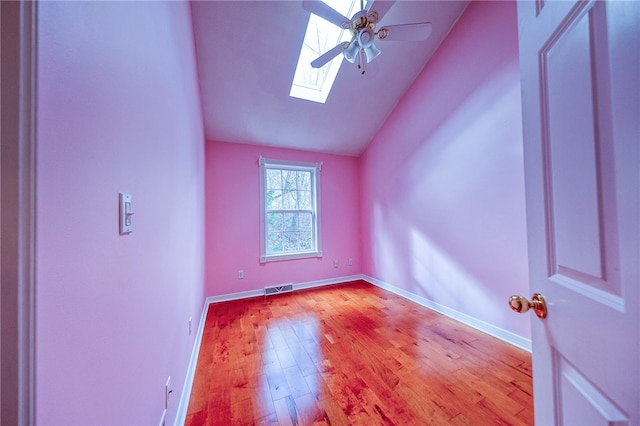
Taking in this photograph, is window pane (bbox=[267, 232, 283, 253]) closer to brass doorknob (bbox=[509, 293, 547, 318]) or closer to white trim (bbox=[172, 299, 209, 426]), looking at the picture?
white trim (bbox=[172, 299, 209, 426])

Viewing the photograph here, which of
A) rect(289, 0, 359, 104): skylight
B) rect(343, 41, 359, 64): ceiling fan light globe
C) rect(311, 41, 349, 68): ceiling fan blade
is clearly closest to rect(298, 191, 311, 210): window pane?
rect(289, 0, 359, 104): skylight

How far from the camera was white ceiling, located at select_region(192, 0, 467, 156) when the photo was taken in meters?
2.06

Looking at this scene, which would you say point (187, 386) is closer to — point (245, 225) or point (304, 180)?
point (245, 225)

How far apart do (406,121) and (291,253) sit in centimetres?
257

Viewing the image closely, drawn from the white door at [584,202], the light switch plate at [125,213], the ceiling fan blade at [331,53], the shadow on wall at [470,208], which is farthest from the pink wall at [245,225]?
the white door at [584,202]

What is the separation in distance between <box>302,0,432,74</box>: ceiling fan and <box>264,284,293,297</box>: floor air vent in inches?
116

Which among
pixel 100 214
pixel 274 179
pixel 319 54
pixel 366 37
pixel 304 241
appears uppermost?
pixel 319 54

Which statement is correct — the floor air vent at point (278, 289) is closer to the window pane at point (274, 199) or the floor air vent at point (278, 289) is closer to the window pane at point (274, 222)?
the window pane at point (274, 222)

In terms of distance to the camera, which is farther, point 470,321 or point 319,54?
point 319,54

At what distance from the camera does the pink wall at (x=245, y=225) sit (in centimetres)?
316

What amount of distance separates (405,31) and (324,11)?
27.7 inches

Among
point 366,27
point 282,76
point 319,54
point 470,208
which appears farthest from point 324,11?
point 470,208

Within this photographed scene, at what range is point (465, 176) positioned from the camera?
2.37 m

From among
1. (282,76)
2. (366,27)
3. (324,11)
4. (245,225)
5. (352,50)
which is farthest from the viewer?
(245,225)
